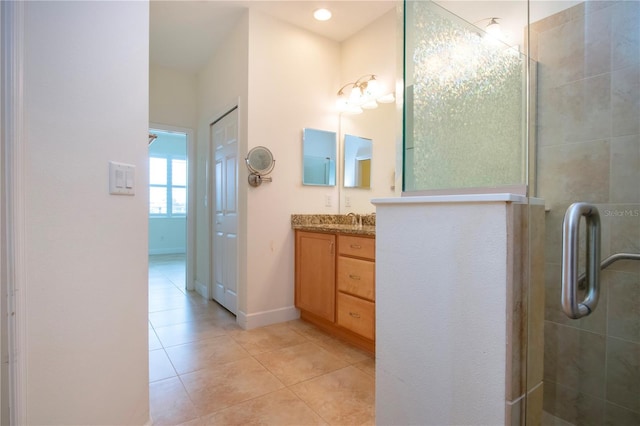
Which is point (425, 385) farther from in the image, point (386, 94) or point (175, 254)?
point (175, 254)

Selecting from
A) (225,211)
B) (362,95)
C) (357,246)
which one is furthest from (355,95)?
(225,211)

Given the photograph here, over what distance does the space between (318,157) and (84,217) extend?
89.0 inches

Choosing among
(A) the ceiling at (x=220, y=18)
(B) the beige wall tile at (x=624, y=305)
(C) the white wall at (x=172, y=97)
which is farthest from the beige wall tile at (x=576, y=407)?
(C) the white wall at (x=172, y=97)

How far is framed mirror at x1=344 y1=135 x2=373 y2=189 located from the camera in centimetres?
304

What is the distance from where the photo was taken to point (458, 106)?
1097 millimetres

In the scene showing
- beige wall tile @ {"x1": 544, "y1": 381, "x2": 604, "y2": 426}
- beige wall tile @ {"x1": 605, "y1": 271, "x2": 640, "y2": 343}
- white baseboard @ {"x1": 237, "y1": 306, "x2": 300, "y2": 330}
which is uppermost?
beige wall tile @ {"x1": 605, "y1": 271, "x2": 640, "y2": 343}

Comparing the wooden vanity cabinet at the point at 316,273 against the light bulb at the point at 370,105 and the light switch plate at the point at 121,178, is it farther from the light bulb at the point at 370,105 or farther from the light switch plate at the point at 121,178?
the light switch plate at the point at 121,178

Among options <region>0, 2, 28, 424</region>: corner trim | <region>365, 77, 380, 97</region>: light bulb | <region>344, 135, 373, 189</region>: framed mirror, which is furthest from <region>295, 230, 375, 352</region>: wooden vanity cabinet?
<region>0, 2, 28, 424</region>: corner trim

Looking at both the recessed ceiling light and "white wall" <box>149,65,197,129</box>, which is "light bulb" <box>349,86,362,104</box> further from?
"white wall" <box>149,65,197,129</box>

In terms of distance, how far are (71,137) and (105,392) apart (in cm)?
97

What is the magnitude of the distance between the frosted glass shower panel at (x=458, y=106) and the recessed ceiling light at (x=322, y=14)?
5.90ft

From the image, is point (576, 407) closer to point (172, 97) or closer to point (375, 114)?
point (375, 114)

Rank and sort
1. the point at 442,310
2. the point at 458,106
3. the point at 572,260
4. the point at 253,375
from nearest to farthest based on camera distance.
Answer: the point at 572,260
the point at 442,310
the point at 458,106
the point at 253,375

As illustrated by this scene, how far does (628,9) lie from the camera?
1.23 meters
